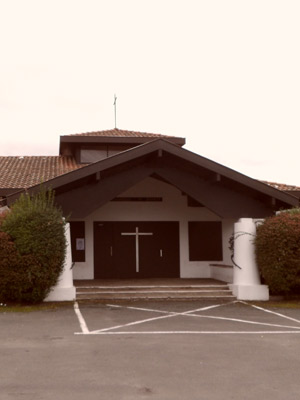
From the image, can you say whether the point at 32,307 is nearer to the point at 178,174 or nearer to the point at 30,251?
the point at 30,251

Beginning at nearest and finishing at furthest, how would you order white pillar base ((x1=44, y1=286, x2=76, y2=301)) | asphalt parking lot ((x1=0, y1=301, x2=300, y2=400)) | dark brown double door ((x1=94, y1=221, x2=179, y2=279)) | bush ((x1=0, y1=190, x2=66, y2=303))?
asphalt parking lot ((x1=0, y1=301, x2=300, y2=400)) → bush ((x1=0, y1=190, x2=66, y2=303)) → white pillar base ((x1=44, y1=286, x2=76, y2=301)) → dark brown double door ((x1=94, y1=221, x2=179, y2=279))

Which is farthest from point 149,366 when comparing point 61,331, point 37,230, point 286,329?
point 37,230

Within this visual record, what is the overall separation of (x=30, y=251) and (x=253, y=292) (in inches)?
265

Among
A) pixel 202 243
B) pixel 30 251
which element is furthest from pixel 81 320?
pixel 202 243

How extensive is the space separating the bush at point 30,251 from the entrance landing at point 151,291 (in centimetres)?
152

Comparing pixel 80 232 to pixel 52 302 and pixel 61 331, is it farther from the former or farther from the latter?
pixel 61 331

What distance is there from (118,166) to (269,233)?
16.4 ft

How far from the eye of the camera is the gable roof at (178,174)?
1562 centimetres

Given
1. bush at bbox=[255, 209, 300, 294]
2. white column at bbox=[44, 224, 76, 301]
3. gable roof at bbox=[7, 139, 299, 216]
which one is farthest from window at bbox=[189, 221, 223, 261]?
white column at bbox=[44, 224, 76, 301]

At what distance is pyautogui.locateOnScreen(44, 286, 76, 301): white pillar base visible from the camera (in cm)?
1486

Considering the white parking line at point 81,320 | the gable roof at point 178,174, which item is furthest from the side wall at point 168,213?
the white parking line at point 81,320

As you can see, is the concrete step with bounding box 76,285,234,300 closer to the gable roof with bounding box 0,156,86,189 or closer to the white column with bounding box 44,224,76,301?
the white column with bounding box 44,224,76,301

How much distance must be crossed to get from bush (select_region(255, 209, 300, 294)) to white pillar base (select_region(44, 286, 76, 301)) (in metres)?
5.63

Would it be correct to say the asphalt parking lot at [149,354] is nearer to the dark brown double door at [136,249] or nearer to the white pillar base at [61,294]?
the white pillar base at [61,294]
